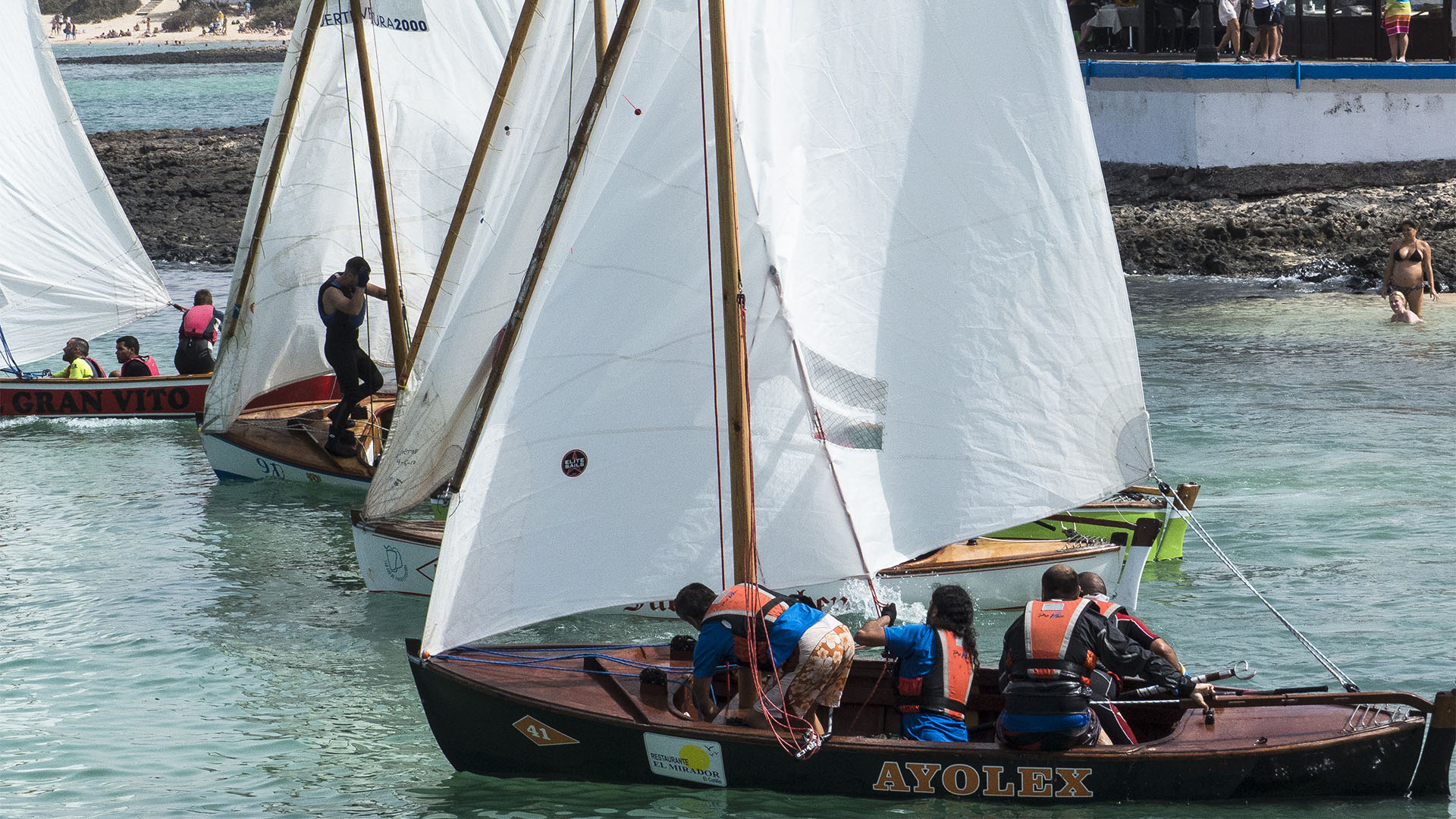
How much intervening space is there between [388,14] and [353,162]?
1692 mm

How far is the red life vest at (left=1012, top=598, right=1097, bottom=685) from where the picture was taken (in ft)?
30.5

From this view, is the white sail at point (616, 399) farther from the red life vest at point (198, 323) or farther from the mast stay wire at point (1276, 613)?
the red life vest at point (198, 323)

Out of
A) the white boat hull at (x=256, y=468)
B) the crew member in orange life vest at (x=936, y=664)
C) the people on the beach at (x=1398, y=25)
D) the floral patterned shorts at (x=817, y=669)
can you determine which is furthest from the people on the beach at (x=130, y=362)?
the people on the beach at (x=1398, y=25)

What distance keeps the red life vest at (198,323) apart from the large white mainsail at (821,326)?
1423 cm

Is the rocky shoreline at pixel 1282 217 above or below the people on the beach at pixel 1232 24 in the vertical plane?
below

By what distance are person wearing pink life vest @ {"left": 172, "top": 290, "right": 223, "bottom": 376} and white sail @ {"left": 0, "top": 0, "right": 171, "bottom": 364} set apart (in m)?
0.48

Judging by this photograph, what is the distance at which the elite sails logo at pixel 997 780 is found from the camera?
942 cm

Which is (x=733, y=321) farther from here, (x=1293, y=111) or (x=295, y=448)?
(x=1293, y=111)

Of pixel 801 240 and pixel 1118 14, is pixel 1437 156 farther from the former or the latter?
pixel 801 240

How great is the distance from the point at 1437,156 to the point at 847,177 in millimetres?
26241

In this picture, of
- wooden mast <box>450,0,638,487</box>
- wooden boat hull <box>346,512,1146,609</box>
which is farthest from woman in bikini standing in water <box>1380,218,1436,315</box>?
wooden mast <box>450,0,638,487</box>

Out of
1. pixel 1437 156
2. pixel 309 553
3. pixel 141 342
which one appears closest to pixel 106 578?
pixel 309 553

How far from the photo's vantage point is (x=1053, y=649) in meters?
9.31

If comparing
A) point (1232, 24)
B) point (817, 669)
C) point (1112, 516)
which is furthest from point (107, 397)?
point (1232, 24)
